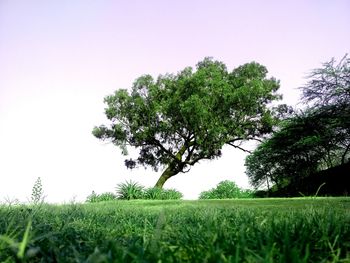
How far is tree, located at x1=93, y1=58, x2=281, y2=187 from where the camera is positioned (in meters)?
29.0

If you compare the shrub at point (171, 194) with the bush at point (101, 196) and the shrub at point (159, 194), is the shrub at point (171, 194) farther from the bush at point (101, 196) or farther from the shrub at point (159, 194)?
the bush at point (101, 196)

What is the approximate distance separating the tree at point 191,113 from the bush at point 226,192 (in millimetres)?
3134

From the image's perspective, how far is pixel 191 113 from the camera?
2822 cm

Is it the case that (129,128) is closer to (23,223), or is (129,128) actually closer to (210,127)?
(210,127)

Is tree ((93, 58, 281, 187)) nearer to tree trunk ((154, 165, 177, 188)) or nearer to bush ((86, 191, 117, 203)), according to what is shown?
tree trunk ((154, 165, 177, 188))

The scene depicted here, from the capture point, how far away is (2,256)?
6.70ft

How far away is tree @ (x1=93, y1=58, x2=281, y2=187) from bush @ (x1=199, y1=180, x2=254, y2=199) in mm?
3134

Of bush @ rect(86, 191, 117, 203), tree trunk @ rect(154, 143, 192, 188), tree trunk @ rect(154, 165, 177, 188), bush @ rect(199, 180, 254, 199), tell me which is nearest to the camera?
bush @ rect(86, 191, 117, 203)

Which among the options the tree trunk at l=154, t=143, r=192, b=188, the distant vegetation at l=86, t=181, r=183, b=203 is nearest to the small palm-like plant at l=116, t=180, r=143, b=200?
the distant vegetation at l=86, t=181, r=183, b=203

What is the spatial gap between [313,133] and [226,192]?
7.30 meters

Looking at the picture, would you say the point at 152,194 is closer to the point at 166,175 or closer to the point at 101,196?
the point at 101,196

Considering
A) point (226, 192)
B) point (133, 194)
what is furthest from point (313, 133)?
point (133, 194)

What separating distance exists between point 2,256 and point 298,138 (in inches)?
1004

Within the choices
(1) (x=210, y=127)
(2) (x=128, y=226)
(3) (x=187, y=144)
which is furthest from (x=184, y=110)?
(2) (x=128, y=226)
